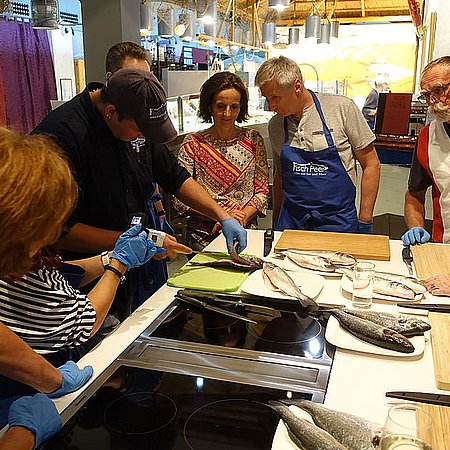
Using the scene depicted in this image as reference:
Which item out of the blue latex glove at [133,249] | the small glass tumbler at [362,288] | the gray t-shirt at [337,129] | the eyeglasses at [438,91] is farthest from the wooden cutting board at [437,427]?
the gray t-shirt at [337,129]

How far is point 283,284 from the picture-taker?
1.76 metres

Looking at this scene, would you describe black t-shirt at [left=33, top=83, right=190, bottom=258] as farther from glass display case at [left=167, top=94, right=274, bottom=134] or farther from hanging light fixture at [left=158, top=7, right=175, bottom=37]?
hanging light fixture at [left=158, top=7, right=175, bottom=37]

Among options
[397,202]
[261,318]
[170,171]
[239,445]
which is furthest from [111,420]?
[397,202]

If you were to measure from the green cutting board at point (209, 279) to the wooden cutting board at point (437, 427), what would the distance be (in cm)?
82

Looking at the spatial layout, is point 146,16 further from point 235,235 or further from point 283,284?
point 283,284

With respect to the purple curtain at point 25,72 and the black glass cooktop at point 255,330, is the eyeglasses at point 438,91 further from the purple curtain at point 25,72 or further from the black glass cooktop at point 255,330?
the purple curtain at point 25,72

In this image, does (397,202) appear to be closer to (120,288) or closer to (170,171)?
(170,171)

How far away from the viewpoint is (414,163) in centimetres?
263

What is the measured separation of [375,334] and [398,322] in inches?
4.2

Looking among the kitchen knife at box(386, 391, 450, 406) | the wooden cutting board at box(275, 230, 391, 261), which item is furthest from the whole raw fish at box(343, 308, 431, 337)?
the wooden cutting board at box(275, 230, 391, 261)

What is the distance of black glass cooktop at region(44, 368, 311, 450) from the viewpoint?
106cm

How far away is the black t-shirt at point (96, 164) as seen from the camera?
→ 1967mm

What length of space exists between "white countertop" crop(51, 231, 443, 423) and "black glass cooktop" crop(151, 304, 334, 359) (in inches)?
2.8

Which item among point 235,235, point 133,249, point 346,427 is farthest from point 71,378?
point 235,235
